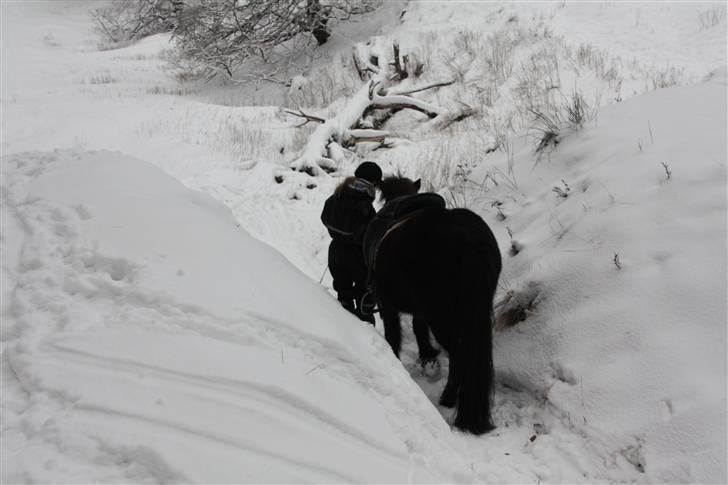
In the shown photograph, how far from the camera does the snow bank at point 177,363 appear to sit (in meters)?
1.31

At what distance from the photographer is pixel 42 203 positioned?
2596mm

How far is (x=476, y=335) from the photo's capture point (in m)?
1.99

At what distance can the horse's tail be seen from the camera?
1.97 meters

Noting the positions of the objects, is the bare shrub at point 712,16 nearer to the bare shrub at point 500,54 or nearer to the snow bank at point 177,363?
the bare shrub at point 500,54

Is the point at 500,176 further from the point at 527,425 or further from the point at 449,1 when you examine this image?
the point at 449,1

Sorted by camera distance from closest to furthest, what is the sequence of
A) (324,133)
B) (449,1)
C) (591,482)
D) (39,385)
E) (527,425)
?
(39,385)
(591,482)
(527,425)
(324,133)
(449,1)

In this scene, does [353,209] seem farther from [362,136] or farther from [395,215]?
[362,136]

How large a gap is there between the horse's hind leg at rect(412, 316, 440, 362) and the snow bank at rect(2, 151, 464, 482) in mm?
507

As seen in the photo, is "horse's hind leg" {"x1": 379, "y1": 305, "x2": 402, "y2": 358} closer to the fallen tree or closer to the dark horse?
the dark horse

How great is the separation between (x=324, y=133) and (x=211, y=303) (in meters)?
4.95

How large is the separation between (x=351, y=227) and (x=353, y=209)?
0.13m

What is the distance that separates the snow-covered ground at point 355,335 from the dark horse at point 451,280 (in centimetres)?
22

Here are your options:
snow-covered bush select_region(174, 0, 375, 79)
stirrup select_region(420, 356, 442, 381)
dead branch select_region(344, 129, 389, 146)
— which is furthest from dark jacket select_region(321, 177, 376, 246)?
snow-covered bush select_region(174, 0, 375, 79)

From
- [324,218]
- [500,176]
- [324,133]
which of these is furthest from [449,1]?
[324,218]
